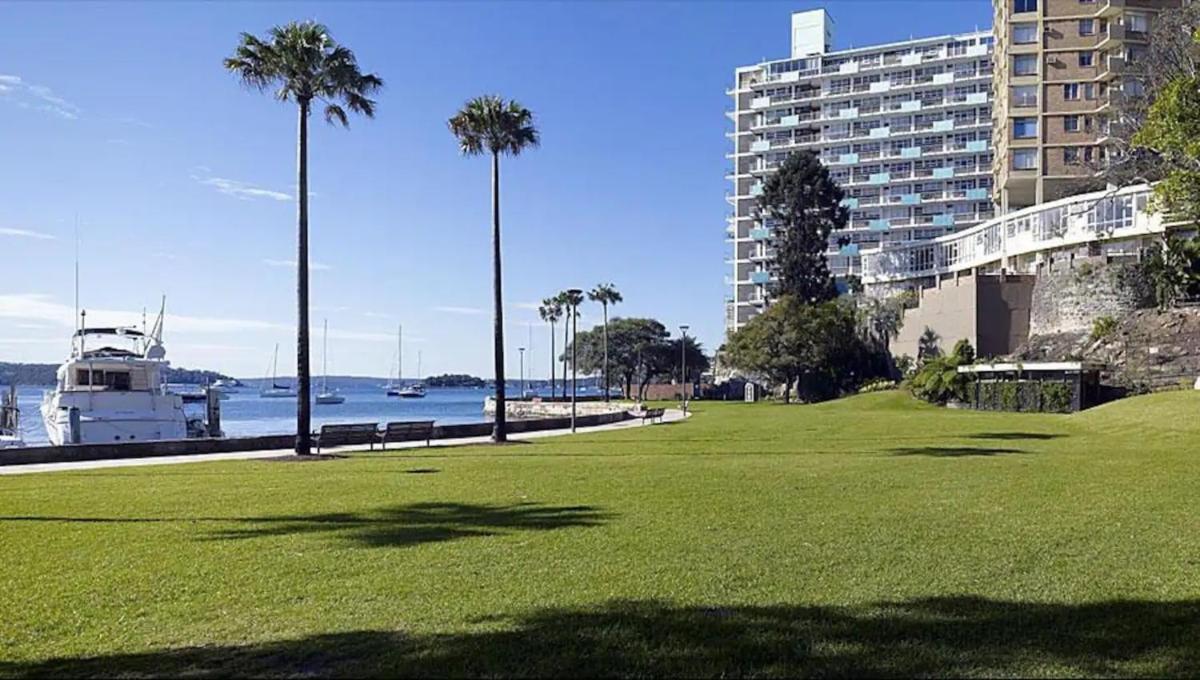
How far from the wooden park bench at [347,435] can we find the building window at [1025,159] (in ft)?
226

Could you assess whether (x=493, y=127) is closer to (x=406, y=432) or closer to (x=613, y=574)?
(x=406, y=432)

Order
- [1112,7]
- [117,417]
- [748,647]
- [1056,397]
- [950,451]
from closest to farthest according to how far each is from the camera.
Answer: [748,647] < [950,451] < [117,417] < [1056,397] < [1112,7]

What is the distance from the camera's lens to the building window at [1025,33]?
8162 cm

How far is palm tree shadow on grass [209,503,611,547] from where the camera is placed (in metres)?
11.2

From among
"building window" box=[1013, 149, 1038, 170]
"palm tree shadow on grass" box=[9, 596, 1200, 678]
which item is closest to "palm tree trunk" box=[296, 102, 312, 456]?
"palm tree shadow on grass" box=[9, 596, 1200, 678]

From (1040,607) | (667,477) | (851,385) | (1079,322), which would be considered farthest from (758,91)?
(1040,607)

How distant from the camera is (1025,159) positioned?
81562mm

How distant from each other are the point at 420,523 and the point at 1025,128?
81055 mm

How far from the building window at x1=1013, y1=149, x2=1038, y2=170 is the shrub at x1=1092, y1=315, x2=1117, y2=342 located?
3128cm

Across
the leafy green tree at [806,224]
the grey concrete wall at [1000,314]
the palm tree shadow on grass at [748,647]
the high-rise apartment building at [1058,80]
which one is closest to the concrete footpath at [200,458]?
the palm tree shadow on grass at [748,647]

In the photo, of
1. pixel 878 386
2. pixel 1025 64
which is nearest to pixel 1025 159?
pixel 1025 64

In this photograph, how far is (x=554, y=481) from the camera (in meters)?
17.0

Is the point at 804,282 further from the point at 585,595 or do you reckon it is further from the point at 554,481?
the point at 585,595

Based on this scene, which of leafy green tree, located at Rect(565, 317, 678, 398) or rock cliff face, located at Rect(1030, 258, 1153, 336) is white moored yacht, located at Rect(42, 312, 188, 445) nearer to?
rock cliff face, located at Rect(1030, 258, 1153, 336)
